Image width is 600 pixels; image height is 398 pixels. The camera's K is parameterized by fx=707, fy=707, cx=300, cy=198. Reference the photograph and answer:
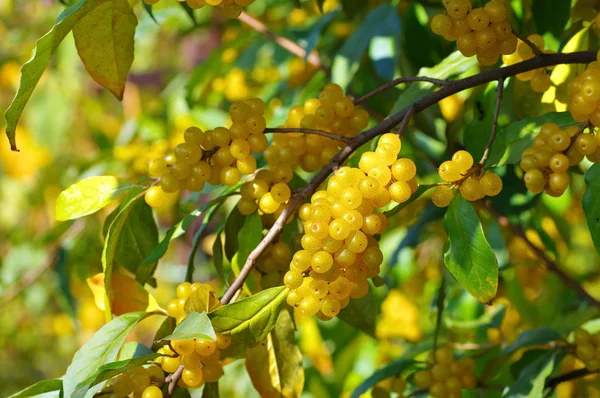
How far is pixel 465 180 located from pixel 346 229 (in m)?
0.14

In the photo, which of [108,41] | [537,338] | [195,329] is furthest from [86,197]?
[537,338]

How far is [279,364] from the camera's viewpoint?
0.82 m

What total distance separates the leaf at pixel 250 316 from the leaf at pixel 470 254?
0.17 meters

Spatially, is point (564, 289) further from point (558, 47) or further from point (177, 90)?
point (177, 90)

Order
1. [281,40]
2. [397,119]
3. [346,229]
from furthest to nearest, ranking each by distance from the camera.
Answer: [281,40] < [397,119] < [346,229]

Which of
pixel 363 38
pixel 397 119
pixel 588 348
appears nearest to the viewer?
pixel 397 119

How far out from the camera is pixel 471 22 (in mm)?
700

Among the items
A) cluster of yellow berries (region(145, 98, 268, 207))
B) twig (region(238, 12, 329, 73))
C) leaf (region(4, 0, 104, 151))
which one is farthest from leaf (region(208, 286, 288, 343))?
twig (region(238, 12, 329, 73))

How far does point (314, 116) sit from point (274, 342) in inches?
10.7

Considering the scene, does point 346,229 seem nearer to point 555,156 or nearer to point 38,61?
point 555,156

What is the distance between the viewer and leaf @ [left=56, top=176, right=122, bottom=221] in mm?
844

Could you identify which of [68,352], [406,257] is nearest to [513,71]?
[406,257]

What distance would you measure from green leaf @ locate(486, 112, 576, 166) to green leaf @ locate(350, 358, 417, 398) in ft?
1.39

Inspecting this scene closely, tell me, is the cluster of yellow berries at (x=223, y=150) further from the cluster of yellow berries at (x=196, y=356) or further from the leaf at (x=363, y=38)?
the leaf at (x=363, y=38)
